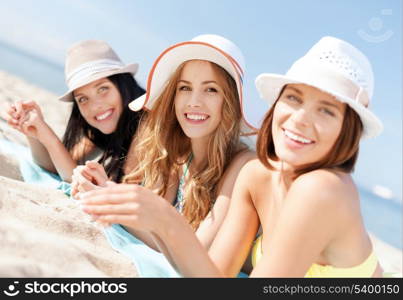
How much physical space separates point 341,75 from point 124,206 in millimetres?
1010

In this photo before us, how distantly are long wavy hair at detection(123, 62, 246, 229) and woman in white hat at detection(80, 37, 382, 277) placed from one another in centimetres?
78

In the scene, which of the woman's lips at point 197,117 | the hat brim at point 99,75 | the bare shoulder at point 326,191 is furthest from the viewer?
the hat brim at point 99,75

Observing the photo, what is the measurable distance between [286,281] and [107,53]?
8.95ft

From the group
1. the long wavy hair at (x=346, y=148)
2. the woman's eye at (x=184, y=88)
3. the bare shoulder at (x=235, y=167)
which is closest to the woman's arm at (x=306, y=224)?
the long wavy hair at (x=346, y=148)

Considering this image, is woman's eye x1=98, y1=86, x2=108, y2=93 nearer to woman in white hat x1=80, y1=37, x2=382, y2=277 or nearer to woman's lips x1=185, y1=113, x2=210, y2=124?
woman's lips x1=185, y1=113, x2=210, y2=124

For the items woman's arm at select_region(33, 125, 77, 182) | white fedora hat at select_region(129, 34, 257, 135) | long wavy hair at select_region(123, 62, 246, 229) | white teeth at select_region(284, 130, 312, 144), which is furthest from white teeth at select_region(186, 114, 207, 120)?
woman's arm at select_region(33, 125, 77, 182)

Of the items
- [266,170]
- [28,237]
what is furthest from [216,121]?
[28,237]

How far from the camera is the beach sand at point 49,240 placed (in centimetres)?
194

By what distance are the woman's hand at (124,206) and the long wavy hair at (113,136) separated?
1.98m

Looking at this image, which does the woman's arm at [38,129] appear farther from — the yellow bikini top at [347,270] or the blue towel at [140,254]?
the yellow bikini top at [347,270]

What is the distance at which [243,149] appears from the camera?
9.91 ft

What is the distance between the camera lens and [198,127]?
287 centimetres

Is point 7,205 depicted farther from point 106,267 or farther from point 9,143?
point 9,143

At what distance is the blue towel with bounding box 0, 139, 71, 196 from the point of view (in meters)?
3.67
